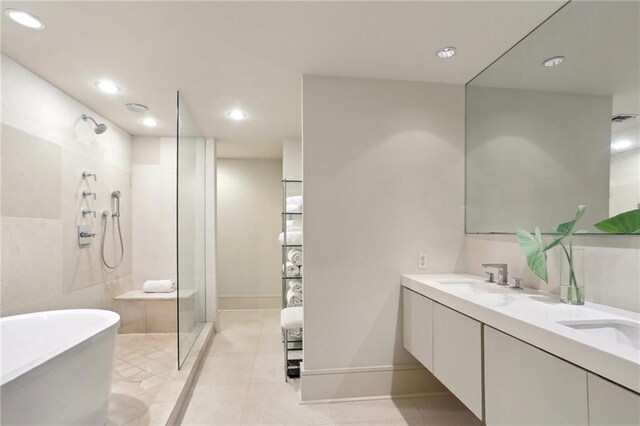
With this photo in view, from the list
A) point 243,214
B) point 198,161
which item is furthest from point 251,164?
point 198,161

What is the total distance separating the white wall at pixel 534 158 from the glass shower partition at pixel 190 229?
2325 mm

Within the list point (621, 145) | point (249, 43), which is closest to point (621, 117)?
point (621, 145)

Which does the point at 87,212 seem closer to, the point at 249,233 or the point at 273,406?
the point at 249,233

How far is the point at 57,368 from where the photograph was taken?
1.41 metres

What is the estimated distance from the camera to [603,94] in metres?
Answer: 1.38

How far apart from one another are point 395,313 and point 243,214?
2972mm

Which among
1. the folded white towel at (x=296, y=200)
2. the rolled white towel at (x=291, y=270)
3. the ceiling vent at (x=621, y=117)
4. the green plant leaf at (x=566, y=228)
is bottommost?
the rolled white towel at (x=291, y=270)

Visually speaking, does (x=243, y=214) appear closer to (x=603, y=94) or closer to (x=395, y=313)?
(x=395, y=313)

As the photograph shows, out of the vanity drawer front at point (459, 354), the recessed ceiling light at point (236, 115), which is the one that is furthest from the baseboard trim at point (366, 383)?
the recessed ceiling light at point (236, 115)

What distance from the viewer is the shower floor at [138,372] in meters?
1.94

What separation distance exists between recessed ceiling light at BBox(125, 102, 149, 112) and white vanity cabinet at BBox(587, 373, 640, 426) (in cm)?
341

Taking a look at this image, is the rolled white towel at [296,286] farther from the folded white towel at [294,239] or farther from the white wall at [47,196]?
the white wall at [47,196]

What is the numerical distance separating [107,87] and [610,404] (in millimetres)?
3335

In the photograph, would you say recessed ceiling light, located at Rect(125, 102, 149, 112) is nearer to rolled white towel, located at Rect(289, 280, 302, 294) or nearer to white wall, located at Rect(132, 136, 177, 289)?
white wall, located at Rect(132, 136, 177, 289)
